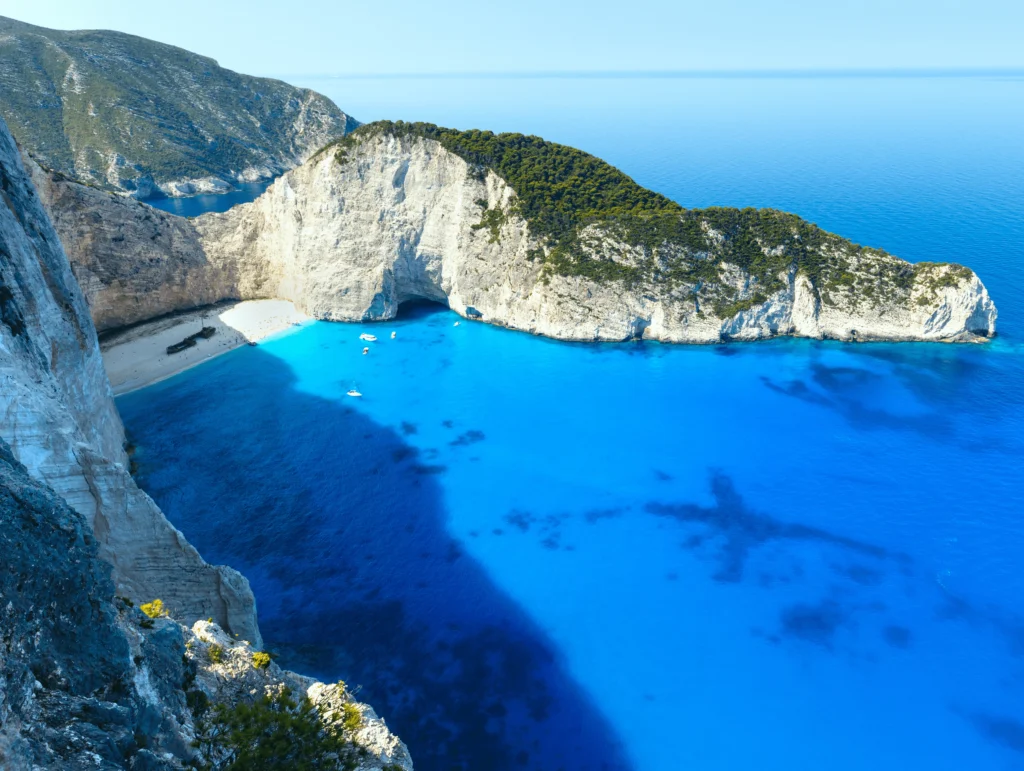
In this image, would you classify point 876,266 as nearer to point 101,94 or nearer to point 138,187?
point 138,187

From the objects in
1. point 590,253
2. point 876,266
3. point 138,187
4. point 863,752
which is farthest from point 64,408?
point 138,187

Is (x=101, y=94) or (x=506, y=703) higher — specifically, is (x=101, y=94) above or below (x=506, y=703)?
above

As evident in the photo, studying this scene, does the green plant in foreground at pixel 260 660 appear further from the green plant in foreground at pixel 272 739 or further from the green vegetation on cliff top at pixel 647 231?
the green vegetation on cliff top at pixel 647 231

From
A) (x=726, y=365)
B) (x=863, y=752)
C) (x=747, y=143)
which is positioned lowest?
(x=863, y=752)

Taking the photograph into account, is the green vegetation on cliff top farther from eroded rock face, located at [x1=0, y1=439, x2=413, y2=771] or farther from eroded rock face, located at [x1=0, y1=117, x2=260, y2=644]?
eroded rock face, located at [x1=0, y1=439, x2=413, y2=771]

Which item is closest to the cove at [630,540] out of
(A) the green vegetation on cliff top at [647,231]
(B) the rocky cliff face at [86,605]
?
(B) the rocky cliff face at [86,605]

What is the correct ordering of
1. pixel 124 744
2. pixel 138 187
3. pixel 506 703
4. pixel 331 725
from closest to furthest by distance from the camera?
pixel 124 744
pixel 331 725
pixel 506 703
pixel 138 187
